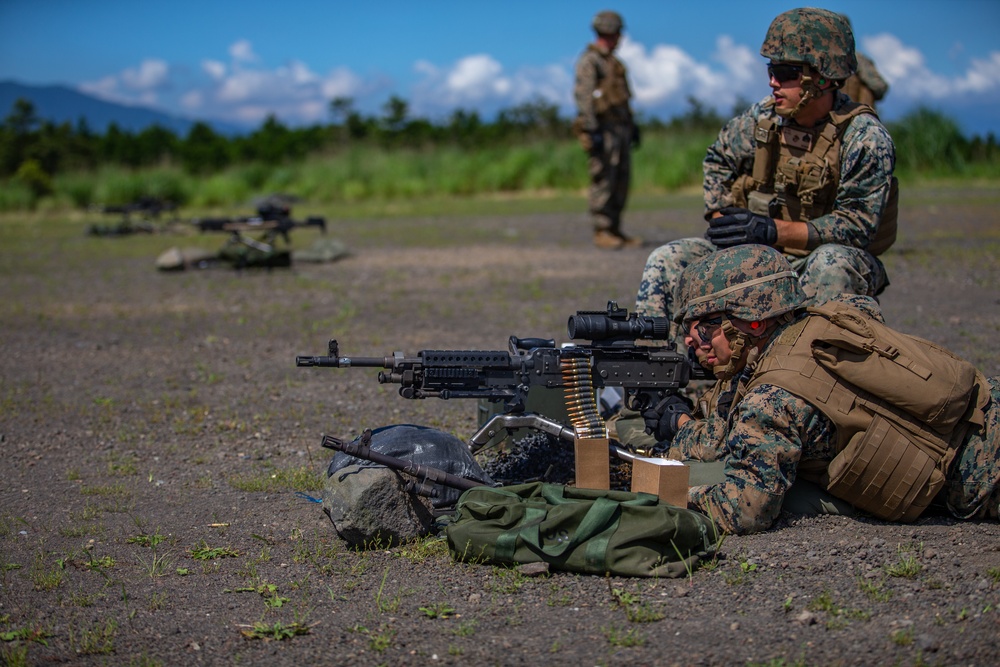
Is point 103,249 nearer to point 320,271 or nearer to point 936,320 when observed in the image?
point 320,271

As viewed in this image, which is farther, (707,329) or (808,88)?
(808,88)

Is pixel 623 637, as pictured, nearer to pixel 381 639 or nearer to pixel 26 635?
pixel 381 639

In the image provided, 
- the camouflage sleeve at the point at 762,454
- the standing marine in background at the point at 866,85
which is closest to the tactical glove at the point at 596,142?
the standing marine in background at the point at 866,85

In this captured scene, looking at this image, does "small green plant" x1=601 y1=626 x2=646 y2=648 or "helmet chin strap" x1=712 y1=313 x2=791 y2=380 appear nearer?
"small green plant" x1=601 y1=626 x2=646 y2=648

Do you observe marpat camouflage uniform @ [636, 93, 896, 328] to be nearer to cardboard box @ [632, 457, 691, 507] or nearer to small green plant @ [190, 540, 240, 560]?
cardboard box @ [632, 457, 691, 507]

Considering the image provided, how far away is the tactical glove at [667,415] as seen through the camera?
484 cm

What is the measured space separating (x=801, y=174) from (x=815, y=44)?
723 mm

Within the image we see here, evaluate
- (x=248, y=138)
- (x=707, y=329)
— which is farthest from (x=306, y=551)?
(x=248, y=138)

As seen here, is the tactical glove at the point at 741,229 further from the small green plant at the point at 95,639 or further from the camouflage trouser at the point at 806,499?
the small green plant at the point at 95,639

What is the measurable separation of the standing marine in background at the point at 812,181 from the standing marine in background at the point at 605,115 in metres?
8.10

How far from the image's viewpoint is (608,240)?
14711mm

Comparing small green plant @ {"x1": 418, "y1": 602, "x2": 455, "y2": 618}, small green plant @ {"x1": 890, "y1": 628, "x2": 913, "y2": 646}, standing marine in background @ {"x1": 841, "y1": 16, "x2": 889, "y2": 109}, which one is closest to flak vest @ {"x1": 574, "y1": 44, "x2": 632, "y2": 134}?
standing marine in background @ {"x1": 841, "y1": 16, "x2": 889, "y2": 109}

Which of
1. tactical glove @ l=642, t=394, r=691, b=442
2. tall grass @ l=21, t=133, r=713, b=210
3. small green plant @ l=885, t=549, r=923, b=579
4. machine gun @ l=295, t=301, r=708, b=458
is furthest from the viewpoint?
tall grass @ l=21, t=133, r=713, b=210

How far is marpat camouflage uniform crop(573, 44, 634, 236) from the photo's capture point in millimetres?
13812
